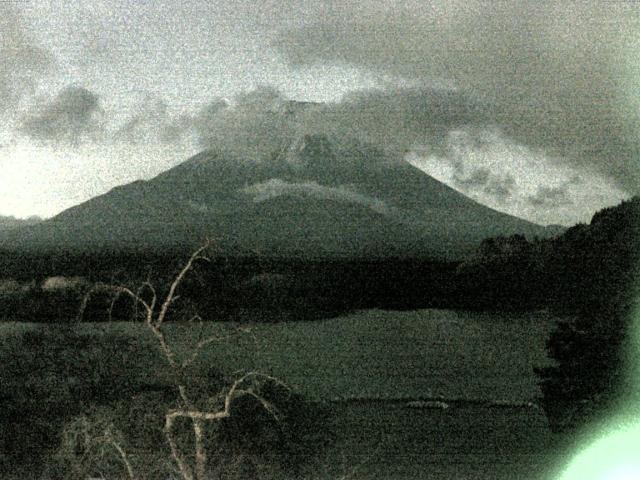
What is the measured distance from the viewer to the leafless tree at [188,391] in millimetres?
2848

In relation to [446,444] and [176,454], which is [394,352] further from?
[176,454]

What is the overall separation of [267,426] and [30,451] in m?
1.15

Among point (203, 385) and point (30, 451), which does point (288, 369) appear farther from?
point (30, 451)

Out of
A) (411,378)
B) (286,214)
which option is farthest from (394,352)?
(286,214)

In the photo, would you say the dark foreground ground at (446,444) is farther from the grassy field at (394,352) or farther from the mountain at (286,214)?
the mountain at (286,214)

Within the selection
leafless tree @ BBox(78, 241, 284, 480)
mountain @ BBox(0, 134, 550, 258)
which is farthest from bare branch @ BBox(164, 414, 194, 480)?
mountain @ BBox(0, 134, 550, 258)

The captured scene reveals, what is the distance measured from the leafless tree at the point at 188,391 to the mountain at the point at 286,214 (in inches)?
10.1

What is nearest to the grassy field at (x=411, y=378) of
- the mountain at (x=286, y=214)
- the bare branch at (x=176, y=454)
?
the mountain at (x=286, y=214)

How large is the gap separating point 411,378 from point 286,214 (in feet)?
3.45

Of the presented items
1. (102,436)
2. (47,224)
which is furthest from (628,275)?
(47,224)

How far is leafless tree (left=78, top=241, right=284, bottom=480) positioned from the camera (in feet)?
9.34

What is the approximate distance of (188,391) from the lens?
3400mm

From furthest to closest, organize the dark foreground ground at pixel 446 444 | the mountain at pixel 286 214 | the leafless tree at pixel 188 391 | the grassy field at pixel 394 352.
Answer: the mountain at pixel 286 214 → the grassy field at pixel 394 352 → the dark foreground ground at pixel 446 444 → the leafless tree at pixel 188 391

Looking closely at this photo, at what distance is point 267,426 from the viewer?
11.0 feet
